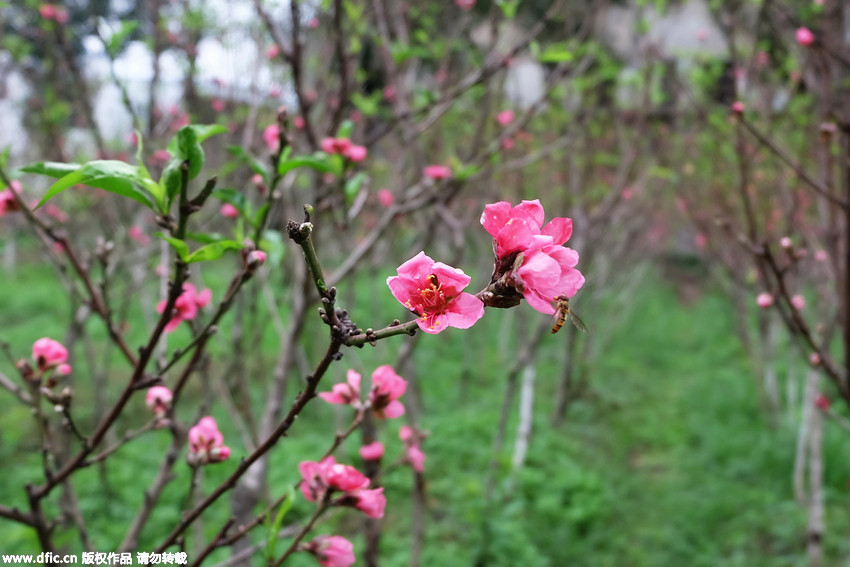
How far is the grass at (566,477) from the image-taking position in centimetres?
347

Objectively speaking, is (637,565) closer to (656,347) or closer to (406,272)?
(406,272)

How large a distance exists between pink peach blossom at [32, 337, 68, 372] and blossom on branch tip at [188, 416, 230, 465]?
0.32 meters

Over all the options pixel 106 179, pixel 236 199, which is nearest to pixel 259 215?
pixel 236 199

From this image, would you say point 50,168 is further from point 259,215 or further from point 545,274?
point 545,274

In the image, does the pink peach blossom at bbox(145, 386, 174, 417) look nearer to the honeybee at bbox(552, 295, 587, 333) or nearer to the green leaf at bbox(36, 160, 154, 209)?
the green leaf at bbox(36, 160, 154, 209)

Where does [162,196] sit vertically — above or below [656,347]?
below

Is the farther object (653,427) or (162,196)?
(653,427)

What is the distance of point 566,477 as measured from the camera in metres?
4.19

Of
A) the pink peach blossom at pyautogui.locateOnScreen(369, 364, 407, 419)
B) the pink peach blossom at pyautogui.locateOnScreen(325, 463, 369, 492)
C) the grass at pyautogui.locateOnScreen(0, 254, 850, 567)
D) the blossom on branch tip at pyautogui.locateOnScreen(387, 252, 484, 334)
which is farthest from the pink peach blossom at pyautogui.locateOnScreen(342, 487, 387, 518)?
the grass at pyautogui.locateOnScreen(0, 254, 850, 567)

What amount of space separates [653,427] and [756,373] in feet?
3.14

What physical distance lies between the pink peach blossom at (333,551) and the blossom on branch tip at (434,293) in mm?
489

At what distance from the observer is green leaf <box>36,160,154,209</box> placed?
657mm

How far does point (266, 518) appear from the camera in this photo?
91 centimetres

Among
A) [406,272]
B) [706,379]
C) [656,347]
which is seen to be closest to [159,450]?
[406,272]
